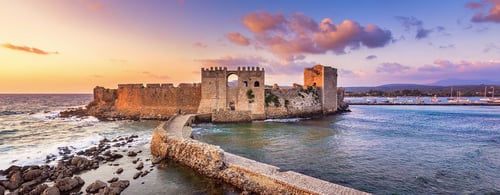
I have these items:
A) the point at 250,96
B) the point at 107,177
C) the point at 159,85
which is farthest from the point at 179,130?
the point at 159,85

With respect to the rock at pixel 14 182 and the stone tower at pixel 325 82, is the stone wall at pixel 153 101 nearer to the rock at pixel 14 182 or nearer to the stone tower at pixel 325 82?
the stone tower at pixel 325 82

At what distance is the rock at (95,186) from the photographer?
8.27 m

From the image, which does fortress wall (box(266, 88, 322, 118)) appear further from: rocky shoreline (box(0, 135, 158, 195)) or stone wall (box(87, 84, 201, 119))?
rocky shoreline (box(0, 135, 158, 195))

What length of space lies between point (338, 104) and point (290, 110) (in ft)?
38.3

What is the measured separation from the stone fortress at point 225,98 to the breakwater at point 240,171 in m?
12.6

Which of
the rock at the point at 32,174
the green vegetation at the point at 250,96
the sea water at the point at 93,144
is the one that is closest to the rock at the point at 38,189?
the rock at the point at 32,174

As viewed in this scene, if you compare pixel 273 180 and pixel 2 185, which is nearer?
pixel 273 180

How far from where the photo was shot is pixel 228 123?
2359cm

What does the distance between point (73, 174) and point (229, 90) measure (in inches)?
629

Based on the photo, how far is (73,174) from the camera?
995 cm

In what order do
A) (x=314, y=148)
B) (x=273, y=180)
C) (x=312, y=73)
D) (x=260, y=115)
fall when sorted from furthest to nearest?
(x=312, y=73), (x=260, y=115), (x=314, y=148), (x=273, y=180)

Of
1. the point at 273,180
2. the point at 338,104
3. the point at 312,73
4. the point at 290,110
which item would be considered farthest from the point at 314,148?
the point at 338,104

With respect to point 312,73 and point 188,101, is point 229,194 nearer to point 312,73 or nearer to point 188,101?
point 188,101

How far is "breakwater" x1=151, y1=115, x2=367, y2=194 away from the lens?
687 cm
